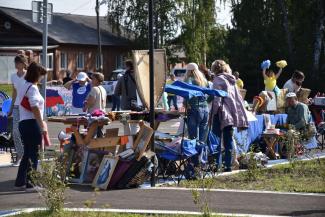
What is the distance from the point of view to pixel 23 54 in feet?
42.6

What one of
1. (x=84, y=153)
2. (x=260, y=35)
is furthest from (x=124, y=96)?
(x=260, y=35)

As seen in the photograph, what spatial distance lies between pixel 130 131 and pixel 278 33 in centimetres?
3440

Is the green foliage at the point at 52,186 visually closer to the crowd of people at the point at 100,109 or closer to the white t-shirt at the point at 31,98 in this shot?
the crowd of people at the point at 100,109

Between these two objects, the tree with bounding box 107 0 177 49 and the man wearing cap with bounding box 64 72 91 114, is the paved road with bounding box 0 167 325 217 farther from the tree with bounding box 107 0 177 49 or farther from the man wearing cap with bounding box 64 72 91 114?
the tree with bounding box 107 0 177 49

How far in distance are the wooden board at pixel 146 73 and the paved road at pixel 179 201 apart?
174 cm

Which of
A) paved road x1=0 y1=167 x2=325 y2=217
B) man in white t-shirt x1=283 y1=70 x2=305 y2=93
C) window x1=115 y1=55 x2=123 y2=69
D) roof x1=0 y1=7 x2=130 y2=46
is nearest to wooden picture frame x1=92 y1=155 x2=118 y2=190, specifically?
paved road x1=0 y1=167 x2=325 y2=217

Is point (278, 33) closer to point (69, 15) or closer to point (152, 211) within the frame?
point (69, 15)

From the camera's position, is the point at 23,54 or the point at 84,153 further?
the point at 23,54

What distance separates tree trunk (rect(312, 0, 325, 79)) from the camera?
143 ft

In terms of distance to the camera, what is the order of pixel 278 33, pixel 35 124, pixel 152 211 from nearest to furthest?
pixel 152 211 → pixel 35 124 → pixel 278 33

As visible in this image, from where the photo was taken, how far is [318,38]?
43.8 metres

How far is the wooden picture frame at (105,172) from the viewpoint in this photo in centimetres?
1090

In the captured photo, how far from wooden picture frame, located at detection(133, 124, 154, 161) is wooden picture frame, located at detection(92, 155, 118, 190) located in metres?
0.37

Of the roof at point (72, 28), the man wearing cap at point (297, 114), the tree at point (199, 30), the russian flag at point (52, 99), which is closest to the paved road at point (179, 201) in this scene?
the man wearing cap at point (297, 114)
